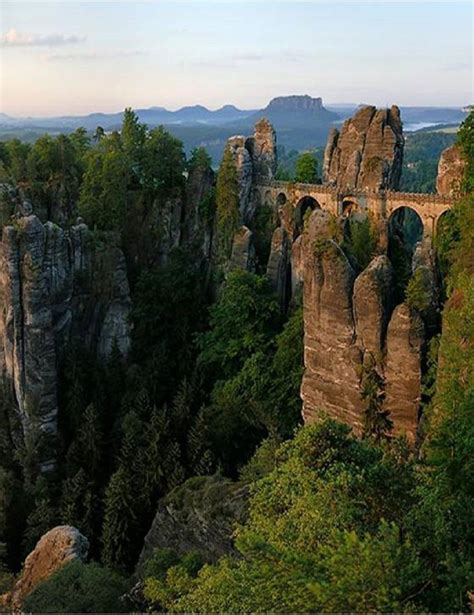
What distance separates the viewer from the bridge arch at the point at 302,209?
34.5m

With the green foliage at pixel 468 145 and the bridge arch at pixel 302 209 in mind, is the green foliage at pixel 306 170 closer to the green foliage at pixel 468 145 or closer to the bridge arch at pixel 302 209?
the bridge arch at pixel 302 209

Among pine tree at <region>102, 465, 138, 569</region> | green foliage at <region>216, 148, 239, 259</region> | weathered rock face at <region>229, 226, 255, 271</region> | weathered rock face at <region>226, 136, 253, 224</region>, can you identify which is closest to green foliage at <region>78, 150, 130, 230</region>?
green foliage at <region>216, 148, 239, 259</region>

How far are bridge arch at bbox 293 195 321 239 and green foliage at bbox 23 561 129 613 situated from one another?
20605mm

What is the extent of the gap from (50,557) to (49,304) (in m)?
14.3

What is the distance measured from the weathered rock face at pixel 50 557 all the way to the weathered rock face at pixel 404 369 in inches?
411

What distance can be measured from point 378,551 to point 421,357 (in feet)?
46.6

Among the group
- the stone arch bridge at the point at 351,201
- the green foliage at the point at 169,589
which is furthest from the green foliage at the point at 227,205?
the green foliage at the point at 169,589

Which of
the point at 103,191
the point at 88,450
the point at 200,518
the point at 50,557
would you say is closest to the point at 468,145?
the point at 200,518

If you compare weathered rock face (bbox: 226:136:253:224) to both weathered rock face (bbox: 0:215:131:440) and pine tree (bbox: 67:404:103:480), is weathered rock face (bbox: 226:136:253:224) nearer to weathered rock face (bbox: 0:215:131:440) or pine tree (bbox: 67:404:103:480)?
weathered rock face (bbox: 0:215:131:440)

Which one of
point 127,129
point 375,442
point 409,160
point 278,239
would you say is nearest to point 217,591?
point 375,442

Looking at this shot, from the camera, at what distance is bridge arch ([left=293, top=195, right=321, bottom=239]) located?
34.5 metres

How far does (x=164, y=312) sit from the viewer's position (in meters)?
34.8

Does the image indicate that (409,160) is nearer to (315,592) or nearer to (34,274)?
(34,274)

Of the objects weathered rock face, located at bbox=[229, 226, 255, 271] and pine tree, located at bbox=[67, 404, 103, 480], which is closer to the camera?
pine tree, located at bbox=[67, 404, 103, 480]
